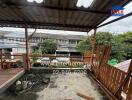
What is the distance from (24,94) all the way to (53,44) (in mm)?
15580

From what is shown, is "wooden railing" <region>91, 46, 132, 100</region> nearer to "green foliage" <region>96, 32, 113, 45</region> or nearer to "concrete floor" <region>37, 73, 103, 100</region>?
"concrete floor" <region>37, 73, 103, 100</region>

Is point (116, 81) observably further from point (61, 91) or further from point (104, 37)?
point (104, 37)

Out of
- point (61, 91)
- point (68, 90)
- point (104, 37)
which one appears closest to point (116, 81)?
point (68, 90)

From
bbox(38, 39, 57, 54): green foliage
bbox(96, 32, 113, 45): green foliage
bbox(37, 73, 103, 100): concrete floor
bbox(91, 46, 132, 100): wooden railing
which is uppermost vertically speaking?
bbox(96, 32, 113, 45): green foliage

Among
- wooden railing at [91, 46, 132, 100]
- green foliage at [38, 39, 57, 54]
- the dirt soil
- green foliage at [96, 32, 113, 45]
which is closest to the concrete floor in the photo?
the dirt soil

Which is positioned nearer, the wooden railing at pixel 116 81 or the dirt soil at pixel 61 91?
the wooden railing at pixel 116 81

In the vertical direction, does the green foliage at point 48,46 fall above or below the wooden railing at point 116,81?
above

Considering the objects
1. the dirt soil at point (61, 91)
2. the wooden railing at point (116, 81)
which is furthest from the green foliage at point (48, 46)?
the wooden railing at point (116, 81)

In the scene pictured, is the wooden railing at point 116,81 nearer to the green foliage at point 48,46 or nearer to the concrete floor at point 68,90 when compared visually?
the concrete floor at point 68,90

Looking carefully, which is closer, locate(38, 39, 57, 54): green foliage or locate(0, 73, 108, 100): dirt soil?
locate(0, 73, 108, 100): dirt soil

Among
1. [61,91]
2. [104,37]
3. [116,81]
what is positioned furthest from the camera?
[104,37]

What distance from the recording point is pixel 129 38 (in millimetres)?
20438

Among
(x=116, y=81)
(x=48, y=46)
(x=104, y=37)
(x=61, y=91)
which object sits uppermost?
(x=104, y=37)

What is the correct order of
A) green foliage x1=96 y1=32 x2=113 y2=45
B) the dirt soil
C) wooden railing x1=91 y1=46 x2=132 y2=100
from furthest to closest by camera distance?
1. green foliage x1=96 y1=32 x2=113 y2=45
2. the dirt soil
3. wooden railing x1=91 y1=46 x2=132 y2=100
